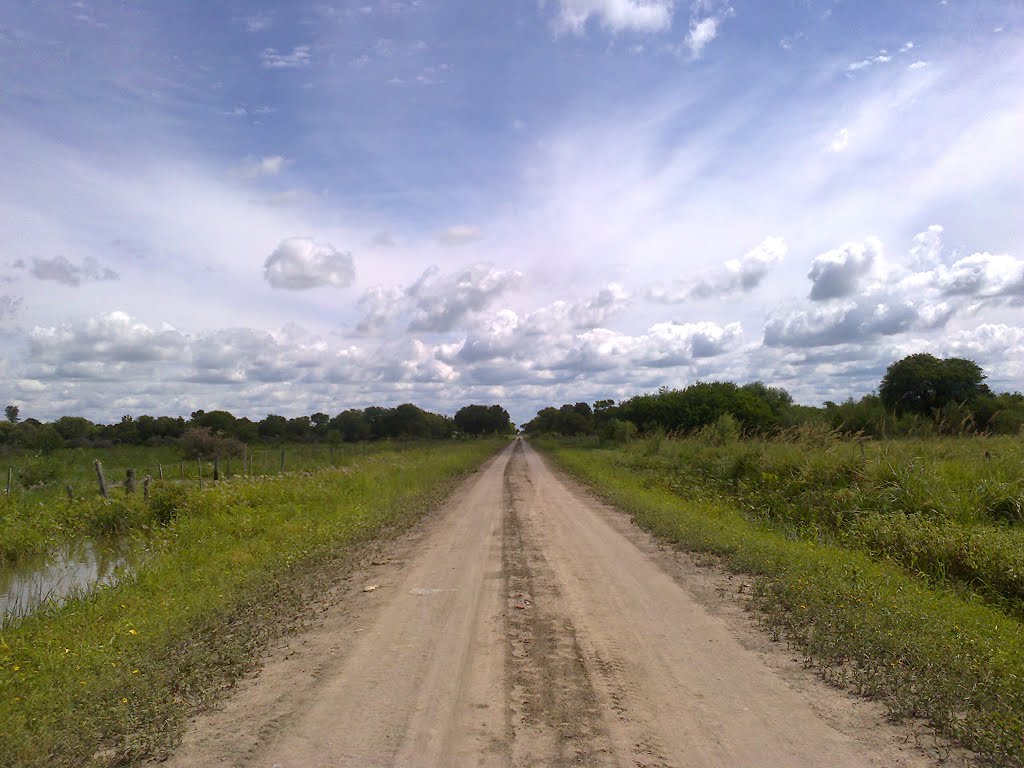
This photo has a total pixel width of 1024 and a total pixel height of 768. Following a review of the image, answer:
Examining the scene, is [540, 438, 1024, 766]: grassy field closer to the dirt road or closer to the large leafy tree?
the dirt road

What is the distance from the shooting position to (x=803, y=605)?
27.0ft

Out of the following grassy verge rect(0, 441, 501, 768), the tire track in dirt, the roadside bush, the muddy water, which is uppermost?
the roadside bush

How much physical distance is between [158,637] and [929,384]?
43.1 meters

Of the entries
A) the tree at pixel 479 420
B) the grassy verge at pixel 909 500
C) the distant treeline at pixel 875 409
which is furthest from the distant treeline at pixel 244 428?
the grassy verge at pixel 909 500

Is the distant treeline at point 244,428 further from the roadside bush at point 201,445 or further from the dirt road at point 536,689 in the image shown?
the dirt road at point 536,689

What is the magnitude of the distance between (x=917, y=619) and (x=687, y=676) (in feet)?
10.0

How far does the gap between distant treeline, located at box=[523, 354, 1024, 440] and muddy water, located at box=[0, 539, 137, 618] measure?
62.7ft

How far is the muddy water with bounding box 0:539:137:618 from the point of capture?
1112 cm

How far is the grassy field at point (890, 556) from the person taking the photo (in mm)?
5785

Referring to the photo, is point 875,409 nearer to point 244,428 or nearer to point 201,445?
point 201,445

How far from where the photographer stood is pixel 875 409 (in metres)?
34.8

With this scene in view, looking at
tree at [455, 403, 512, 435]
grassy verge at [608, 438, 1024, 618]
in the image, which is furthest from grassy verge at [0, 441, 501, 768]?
tree at [455, 403, 512, 435]

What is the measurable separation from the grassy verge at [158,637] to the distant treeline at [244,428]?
126 ft

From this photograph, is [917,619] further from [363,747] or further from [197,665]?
[197,665]
